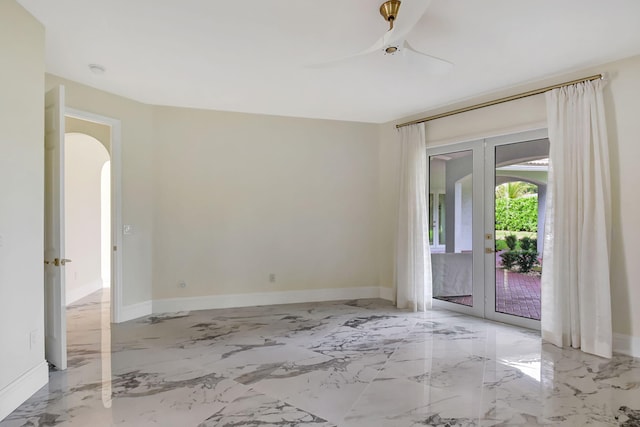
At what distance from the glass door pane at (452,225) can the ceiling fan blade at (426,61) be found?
2.03 m

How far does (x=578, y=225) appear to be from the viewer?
3.47m

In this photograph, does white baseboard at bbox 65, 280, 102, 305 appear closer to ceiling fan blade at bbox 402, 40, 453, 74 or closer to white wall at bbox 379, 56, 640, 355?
ceiling fan blade at bbox 402, 40, 453, 74

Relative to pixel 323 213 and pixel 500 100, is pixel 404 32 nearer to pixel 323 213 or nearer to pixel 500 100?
pixel 500 100

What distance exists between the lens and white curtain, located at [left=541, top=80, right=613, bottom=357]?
333cm

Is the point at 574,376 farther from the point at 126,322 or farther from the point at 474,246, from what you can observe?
the point at 126,322

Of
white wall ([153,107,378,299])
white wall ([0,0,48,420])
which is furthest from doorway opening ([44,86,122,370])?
white wall ([153,107,378,299])

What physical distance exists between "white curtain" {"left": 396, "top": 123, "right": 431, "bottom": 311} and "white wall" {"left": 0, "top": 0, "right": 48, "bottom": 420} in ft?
13.0

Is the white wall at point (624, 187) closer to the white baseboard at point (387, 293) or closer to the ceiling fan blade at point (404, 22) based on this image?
the ceiling fan blade at point (404, 22)

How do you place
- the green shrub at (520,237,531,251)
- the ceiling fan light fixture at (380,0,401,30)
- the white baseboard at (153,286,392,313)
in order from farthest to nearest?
the white baseboard at (153,286,392,313) → the green shrub at (520,237,531,251) → the ceiling fan light fixture at (380,0,401,30)

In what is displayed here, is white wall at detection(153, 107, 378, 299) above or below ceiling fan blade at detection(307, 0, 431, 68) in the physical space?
below

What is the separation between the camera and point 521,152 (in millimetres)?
4133

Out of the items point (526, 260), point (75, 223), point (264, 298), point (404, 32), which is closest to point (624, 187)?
point (526, 260)

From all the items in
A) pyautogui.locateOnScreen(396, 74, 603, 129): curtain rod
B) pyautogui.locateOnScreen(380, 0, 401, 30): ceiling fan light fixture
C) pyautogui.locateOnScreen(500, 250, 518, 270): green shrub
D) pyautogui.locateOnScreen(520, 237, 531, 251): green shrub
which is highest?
pyautogui.locateOnScreen(380, 0, 401, 30): ceiling fan light fixture

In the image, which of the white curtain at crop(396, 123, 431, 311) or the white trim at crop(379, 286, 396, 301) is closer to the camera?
the white curtain at crop(396, 123, 431, 311)
